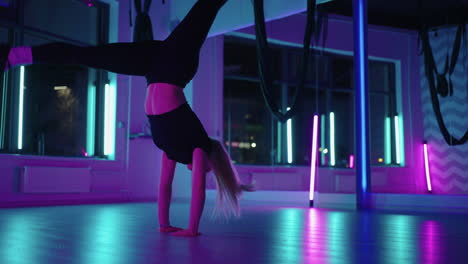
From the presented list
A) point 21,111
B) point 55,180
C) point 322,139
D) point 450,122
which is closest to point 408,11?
point 450,122

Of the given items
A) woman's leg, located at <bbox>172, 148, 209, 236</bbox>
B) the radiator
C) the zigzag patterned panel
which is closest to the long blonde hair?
woman's leg, located at <bbox>172, 148, 209, 236</bbox>

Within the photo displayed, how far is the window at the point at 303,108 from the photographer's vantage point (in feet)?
25.0

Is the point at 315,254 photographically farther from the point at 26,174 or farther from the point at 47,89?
the point at 47,89

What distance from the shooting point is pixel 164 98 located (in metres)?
2.76

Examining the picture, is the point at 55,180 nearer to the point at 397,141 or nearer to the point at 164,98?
the point at 164,98

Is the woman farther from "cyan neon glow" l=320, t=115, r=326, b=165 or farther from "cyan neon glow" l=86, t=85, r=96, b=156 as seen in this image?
"cyan neon glow" l=86, t=85, r=96, b=156

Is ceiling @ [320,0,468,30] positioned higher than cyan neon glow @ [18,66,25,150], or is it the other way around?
ceiling @ [320,0,468,30]

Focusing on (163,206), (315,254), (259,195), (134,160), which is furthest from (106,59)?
(134,160)

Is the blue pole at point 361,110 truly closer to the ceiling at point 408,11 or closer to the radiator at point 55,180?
the ceiling at point 408,11

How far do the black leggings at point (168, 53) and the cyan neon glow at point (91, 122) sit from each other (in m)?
5.02

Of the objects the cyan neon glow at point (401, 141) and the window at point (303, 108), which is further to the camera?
the window at point (303, 108)

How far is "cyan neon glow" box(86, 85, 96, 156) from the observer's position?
7.45 m

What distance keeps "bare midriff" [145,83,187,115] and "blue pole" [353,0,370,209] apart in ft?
11.5

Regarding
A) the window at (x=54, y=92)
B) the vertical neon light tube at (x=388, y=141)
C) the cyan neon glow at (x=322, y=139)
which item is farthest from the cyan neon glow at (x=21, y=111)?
the vertical neon light tube at (x=388, y=141)
